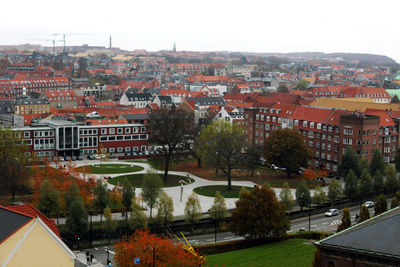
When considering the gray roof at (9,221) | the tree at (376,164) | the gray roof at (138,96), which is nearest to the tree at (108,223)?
the gray roof at (9,221)

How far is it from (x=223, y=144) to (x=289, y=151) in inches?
364

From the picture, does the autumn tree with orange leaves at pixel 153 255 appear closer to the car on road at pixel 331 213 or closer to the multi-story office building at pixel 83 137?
the car on road at pixel 331 213

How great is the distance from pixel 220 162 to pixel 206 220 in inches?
921

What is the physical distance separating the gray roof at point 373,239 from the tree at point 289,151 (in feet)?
140

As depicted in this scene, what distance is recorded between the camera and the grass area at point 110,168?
242 feet

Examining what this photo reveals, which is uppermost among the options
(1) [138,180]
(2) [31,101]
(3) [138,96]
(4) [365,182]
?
(3) [138,96]

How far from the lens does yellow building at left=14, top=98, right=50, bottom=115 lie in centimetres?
11850

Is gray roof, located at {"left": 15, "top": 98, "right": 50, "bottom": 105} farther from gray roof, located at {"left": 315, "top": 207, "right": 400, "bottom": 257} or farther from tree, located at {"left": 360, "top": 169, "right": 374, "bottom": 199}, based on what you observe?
gray roof, located at {"left": 315, "top": 207, "right": 400, "bottom": 257}

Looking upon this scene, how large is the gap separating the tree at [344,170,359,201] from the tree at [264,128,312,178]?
1071 cm

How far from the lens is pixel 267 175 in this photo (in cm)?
7544

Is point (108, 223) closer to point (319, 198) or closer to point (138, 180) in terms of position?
point (138, 180)

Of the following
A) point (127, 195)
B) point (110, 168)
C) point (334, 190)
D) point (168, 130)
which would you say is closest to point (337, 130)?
point (334, 190)

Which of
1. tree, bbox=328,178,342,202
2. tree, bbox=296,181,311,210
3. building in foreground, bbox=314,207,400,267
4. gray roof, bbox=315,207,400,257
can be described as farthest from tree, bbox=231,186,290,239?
gray roof, bbox=315,207,400,257

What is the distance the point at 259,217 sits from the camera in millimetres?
46250
